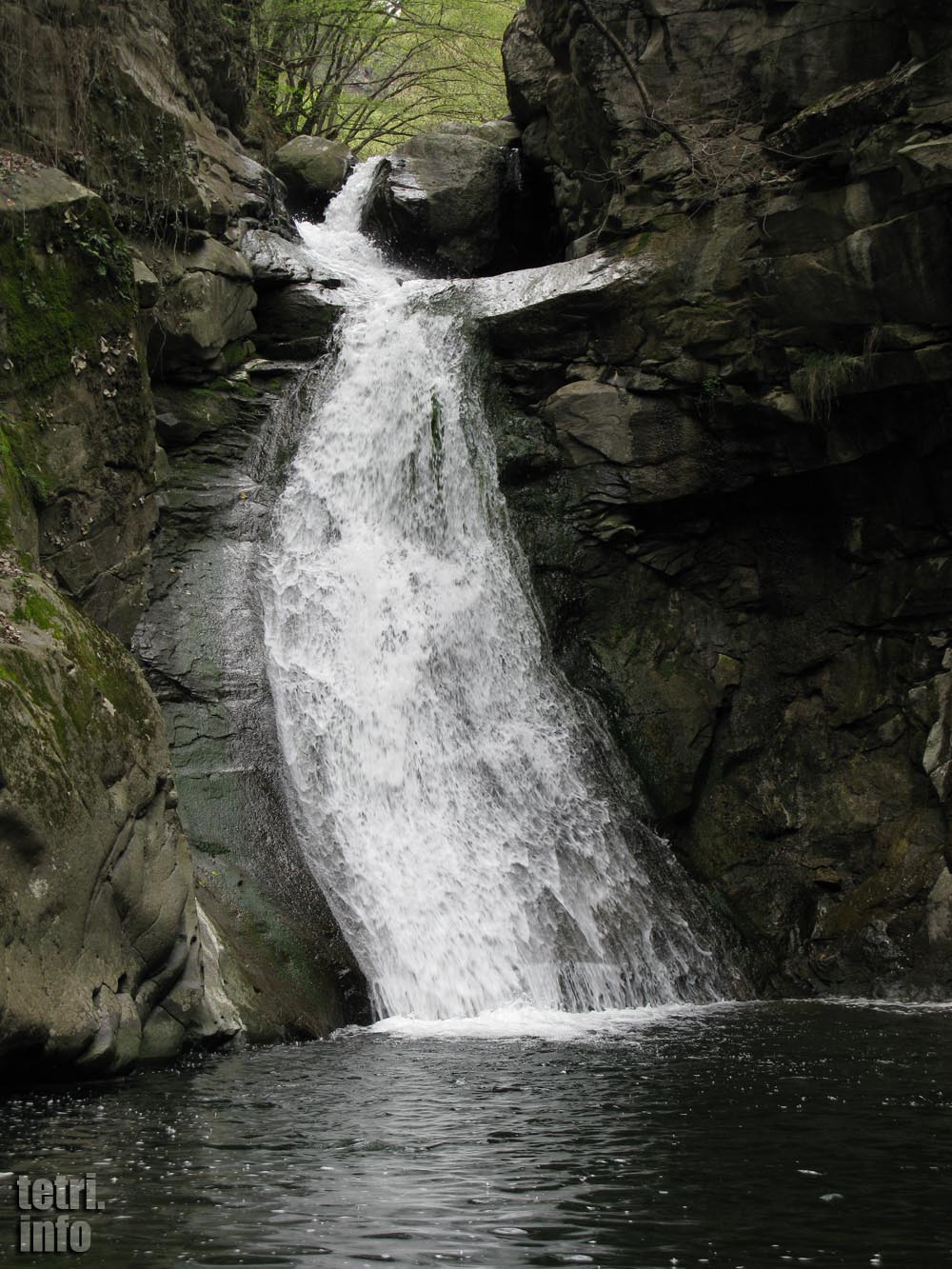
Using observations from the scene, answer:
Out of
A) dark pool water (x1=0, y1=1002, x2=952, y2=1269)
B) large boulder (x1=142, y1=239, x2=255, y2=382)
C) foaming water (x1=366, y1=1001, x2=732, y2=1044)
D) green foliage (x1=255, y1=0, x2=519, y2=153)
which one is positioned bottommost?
foaming water (x1=366, y1=1001, x2=732, y2=1044)

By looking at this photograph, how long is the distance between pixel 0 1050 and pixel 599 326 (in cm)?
1050

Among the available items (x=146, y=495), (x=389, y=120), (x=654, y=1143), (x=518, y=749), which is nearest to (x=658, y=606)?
(x=518, y=749)

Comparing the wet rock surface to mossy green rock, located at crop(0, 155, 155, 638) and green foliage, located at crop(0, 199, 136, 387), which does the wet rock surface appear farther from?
green foliage, located at crop(0, 199, 136, 387)

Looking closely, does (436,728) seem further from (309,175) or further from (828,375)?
(309,175)

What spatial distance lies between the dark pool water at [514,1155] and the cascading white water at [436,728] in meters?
2.21

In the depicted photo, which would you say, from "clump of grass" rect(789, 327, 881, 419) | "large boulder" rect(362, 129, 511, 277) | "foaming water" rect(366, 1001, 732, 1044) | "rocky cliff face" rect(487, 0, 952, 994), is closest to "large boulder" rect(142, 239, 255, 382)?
"rocky cliff face" rect(487, 0, 952, 994)

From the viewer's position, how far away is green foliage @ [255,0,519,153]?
24.1 metres

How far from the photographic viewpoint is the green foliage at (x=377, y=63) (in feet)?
78.9

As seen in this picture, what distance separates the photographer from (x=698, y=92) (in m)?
13.7

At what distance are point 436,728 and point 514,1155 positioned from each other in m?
6.86

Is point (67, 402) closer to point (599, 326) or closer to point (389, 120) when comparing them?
point (599, 326)

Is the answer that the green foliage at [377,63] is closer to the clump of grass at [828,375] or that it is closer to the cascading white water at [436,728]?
the cascading white water at [436,728]

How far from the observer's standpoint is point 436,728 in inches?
465

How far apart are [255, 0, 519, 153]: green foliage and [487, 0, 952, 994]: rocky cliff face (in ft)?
39.0
